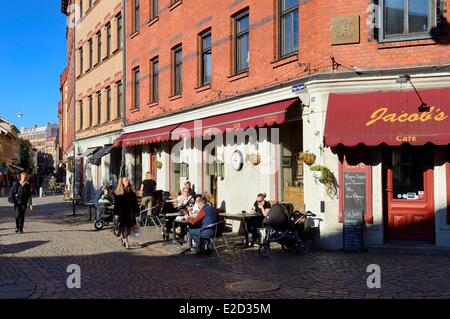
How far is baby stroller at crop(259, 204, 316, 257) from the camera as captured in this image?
35.6 feet

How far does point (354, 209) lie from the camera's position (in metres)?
11.4

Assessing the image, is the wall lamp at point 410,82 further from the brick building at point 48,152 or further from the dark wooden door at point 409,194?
the brick building at point 48,152

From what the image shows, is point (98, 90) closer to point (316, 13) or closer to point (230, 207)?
point (230, 207)

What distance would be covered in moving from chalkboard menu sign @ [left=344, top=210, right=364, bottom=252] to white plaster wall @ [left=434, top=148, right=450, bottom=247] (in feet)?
5.06

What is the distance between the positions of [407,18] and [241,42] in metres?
5.23

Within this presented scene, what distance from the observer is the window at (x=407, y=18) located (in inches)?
439

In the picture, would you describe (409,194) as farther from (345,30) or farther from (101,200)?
(101,200)

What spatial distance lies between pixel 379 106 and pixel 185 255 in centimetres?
519

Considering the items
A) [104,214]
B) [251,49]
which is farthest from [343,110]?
[104,214]

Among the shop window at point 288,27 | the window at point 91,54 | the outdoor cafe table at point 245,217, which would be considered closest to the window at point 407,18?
the shop window at point 288,27

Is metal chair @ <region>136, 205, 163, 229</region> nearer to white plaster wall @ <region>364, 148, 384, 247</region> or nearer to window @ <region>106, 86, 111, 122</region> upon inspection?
white plaster wall @ <region>364, 148, 384, 247</region>
